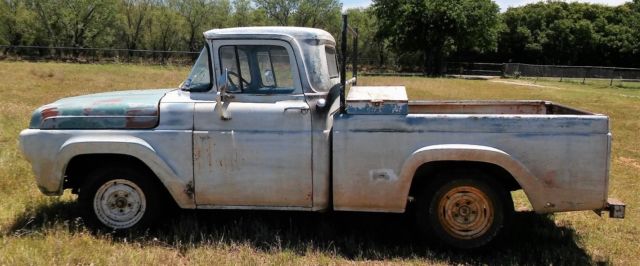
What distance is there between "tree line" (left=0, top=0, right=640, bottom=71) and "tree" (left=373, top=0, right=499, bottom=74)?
3.8 inches

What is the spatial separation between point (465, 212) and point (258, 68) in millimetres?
2133

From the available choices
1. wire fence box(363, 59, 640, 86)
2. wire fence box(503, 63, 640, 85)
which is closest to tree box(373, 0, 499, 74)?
wire fence box(363, 59, 640, 86)

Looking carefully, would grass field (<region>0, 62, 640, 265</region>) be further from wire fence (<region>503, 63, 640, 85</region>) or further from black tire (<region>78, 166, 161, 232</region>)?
wire fence (<region>503, 63, 640, 85</region>)

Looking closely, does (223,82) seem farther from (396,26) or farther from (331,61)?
(396,26)

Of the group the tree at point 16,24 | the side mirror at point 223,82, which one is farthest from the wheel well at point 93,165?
the tree at point 16,24

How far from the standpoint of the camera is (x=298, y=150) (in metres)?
4.60

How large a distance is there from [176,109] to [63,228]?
1483 millimetres

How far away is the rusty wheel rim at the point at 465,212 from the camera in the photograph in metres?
4.57

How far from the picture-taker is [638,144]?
1178 centimetres

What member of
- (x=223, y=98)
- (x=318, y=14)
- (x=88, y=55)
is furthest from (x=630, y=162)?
(x=318, y=14)

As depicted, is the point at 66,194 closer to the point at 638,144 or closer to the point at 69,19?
the point at 638,144

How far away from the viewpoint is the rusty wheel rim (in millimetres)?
4570

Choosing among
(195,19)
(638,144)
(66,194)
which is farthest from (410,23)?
(66,194)

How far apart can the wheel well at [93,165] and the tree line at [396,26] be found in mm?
50861
